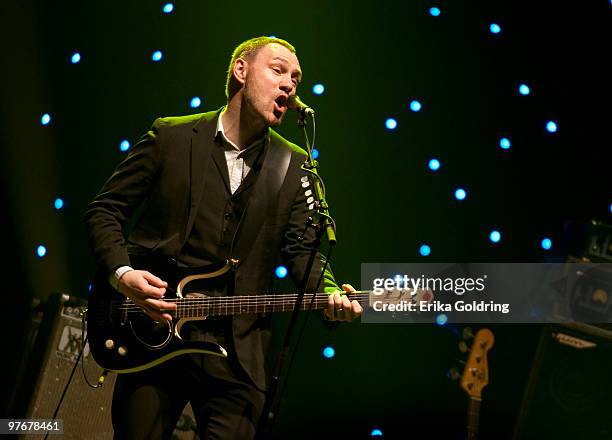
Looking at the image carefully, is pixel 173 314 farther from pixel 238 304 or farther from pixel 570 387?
pixel 570 387

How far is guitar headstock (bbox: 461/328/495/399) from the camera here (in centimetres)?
381

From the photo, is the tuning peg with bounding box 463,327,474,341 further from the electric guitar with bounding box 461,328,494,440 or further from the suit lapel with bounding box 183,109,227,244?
the suit lapel with bounding box 183,109,227,244

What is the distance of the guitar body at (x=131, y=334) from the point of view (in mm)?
2738

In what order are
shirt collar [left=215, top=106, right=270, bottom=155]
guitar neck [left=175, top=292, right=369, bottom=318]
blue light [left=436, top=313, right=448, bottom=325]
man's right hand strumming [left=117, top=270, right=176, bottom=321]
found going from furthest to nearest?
blue light [left=436, top=313, right=448, bottom=325]
shirt collar [left=215, top=106, right=270, bottom=155]
guitar neck [left=175, top=292, right=369, bottom=318]
man's right hand strumming [left=117, top=270, right=176, bottom=321]

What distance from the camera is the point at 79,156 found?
14.6 feet

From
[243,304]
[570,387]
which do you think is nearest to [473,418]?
[570,387]

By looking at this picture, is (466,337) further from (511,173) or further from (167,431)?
(167,431)

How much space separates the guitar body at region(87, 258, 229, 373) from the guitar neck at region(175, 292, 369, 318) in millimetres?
32

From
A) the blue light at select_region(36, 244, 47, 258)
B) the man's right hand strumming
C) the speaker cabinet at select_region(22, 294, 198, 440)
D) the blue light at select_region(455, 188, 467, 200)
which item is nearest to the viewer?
the man's right hand strumming

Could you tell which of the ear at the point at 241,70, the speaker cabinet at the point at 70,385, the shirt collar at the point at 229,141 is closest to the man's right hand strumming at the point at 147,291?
the shirt collar at the point at 229,141

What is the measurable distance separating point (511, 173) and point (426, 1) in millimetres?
1089

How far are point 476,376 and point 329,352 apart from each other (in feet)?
2.62

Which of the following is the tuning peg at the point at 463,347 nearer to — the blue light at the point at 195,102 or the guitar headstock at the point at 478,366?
the guitar headstock at the point at 478,366

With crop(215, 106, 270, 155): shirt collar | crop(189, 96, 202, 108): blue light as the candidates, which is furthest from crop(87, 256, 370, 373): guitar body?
crop(189, 96, 202, 108): blue light
